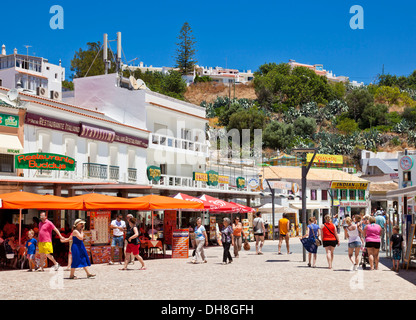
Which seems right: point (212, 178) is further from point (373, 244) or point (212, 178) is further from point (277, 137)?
point (277, 137)

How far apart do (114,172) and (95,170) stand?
1817mm

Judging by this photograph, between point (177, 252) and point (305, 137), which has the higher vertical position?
point (305, 137)

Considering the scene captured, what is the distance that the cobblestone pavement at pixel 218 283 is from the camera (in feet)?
35.2

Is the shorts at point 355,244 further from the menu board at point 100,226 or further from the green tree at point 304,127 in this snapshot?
the green tree at point 304,127

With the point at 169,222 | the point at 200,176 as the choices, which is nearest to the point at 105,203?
the point at 169,222

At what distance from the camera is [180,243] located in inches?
842

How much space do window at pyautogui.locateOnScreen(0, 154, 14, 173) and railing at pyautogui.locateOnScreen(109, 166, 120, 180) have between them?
6.87 m

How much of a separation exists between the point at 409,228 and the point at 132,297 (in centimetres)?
960

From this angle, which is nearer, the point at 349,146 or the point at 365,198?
the point at 365,198

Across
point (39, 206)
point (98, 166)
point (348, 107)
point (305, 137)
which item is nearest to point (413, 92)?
point (348, 107)

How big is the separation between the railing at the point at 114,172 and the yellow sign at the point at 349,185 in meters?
→ 35.2

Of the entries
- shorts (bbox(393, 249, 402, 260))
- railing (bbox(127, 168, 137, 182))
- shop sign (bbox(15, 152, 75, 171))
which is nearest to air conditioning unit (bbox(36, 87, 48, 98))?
railing (bbox(127, 168, 137, 182))

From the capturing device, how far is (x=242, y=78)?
176500 mm
